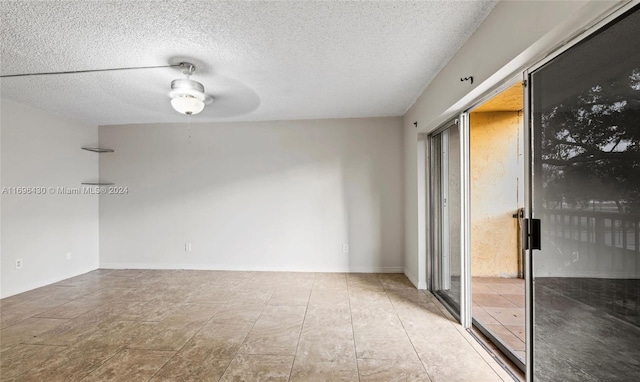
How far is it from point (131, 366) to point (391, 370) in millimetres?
1932

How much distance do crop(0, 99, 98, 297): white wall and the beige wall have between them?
6.22m

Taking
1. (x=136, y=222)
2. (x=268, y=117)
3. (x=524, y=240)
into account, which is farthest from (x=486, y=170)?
(x=136, y=222)

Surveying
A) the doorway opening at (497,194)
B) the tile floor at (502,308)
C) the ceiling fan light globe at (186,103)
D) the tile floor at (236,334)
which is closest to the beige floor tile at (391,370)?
the tile floor at (236,334)

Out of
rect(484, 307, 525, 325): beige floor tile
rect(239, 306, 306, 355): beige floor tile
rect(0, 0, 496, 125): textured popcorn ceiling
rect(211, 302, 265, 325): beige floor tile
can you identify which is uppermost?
rect(0, 0, 496, 125): textured popcorn ceiling

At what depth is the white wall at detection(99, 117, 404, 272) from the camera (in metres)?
4.16

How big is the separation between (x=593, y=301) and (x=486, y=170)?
295 centimetres

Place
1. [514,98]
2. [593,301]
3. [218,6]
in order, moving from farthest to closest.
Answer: [514,98], [218,6], [593,301]

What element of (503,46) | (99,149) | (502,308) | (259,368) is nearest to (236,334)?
(259,368)

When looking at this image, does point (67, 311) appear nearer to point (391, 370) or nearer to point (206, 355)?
point (206, 355)

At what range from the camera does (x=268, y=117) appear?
13.6 feet

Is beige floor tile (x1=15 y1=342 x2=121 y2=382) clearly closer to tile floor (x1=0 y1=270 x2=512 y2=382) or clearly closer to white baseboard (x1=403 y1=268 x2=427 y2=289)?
tile floor (x1=0 y1=270 x2=512 y2=382)

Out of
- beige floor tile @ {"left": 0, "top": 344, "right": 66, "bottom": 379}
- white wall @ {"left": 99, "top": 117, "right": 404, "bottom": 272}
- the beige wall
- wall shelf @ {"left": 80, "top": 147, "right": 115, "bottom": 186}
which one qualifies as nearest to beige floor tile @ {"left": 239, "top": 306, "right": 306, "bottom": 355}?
white wall @ {"left": 99, "top": 117, "right": 404, "bottom": 272}

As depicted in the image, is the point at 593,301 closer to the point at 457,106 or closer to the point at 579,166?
the point at 579,166

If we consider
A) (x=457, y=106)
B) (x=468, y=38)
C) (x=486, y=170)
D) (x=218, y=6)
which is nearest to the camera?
(x=218, y=6)
